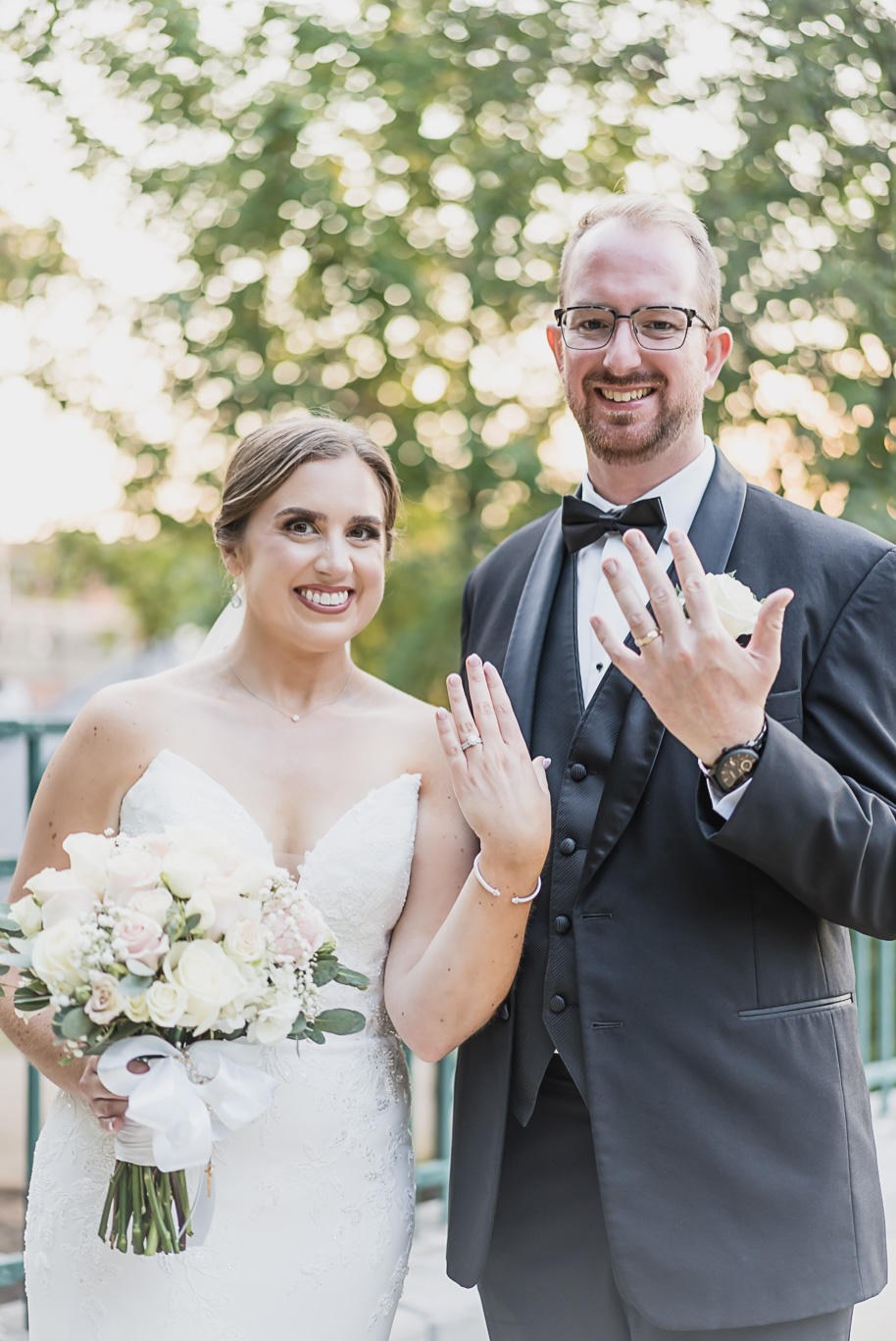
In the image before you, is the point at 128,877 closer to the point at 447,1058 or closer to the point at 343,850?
the point at 343,850

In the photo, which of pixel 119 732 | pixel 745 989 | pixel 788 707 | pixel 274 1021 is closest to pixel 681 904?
pixel 745 989

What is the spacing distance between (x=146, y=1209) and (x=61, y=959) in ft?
1.72

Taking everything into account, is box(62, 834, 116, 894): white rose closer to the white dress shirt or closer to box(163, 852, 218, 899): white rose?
box(163, 852, 218, 899): white rose

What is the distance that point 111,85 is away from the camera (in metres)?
5.50

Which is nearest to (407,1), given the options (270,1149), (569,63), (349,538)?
(569,63)

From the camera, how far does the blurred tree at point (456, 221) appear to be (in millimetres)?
4887

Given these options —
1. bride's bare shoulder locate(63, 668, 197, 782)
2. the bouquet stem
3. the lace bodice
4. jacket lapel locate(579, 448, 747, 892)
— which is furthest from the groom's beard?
the bouquet stem

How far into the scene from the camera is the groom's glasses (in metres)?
2.58

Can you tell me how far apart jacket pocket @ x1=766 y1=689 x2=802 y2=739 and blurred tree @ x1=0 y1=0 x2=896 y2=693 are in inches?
93.7

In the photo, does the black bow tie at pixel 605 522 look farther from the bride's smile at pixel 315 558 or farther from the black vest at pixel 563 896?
the bride's smile at pixel 315 558

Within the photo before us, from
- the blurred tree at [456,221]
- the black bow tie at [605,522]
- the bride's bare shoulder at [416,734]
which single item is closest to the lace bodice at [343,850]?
the bride's bare shoulder at [416,734]

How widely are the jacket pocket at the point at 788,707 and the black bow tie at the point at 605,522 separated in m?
0.43

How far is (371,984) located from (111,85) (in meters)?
4.48

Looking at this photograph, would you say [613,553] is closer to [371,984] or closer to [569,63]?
[371,984]
